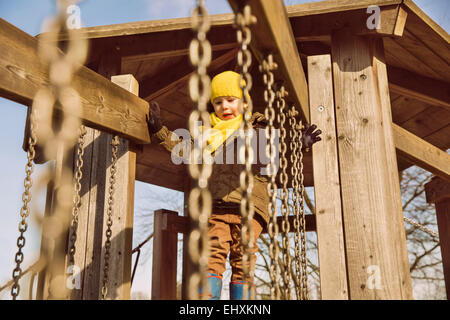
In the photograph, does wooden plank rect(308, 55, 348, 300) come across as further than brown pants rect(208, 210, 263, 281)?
No

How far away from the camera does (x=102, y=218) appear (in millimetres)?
3295

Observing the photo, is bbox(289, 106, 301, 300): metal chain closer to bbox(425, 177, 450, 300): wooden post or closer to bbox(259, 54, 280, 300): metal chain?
bbox(259, 54, 280, 300): metal chain

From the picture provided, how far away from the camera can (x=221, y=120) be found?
3262 millimetres

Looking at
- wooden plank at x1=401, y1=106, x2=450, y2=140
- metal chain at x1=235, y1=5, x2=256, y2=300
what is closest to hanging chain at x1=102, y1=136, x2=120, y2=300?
metal chain at x1=235, y1=5, x2=256, y2=300

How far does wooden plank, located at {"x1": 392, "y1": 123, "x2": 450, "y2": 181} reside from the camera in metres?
3.46

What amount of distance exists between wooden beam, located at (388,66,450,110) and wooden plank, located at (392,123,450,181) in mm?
551

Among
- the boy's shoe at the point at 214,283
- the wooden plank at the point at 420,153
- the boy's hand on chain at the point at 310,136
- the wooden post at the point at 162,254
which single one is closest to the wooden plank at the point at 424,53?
the wooden plank at the point at 420,153

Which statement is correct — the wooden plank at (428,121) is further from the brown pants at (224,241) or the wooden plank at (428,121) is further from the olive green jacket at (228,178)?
the brown pants at (224,241)

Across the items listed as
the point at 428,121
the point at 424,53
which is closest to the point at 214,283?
the point at 424,53

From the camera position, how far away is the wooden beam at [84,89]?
2.13 meters

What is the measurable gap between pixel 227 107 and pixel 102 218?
1.21m

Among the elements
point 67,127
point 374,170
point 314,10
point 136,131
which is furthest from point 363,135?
point 67,127

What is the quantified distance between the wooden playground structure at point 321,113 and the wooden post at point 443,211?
1.74m
